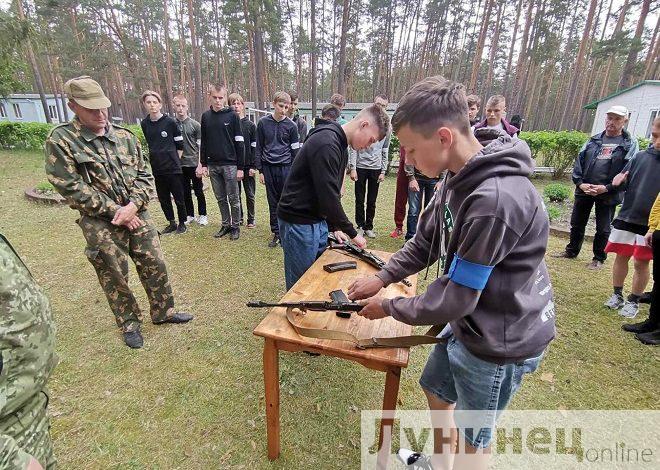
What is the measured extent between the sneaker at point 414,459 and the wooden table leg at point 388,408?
195 millimetres

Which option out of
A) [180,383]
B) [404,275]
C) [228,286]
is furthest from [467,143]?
[228,286]

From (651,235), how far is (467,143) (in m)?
3.13

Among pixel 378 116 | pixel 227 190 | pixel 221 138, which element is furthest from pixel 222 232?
pixel 378 116

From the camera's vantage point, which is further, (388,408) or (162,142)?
(162,142)

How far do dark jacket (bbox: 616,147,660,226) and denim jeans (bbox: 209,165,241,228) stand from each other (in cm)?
517

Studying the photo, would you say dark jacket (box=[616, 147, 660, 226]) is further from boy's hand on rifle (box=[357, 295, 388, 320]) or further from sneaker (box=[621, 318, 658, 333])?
boy's hand on rifle (box=[357, 295, 388, 320])

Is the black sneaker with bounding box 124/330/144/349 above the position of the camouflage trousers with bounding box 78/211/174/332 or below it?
below

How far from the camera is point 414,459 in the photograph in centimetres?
210

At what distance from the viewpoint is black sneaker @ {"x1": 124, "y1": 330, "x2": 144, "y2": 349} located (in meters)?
3.13

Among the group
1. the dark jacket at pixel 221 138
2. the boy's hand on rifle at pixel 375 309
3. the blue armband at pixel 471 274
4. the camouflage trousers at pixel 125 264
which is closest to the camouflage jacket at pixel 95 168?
the camouflage trousers at pixel 125 264

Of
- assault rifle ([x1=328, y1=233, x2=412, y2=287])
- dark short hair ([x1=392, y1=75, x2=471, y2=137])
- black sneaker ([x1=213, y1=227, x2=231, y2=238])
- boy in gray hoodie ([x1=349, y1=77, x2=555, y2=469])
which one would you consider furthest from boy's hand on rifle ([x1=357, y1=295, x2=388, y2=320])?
black sneaker ([x1=213, y1=227, x2=231, y2=238])

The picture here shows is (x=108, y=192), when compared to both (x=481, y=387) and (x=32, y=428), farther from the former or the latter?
(x=481, y=387)

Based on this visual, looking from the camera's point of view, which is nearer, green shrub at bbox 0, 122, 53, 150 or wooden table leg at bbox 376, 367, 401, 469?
wooden table leg at bbox 376, 367, 401, 469

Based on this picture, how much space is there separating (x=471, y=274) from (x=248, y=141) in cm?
547
